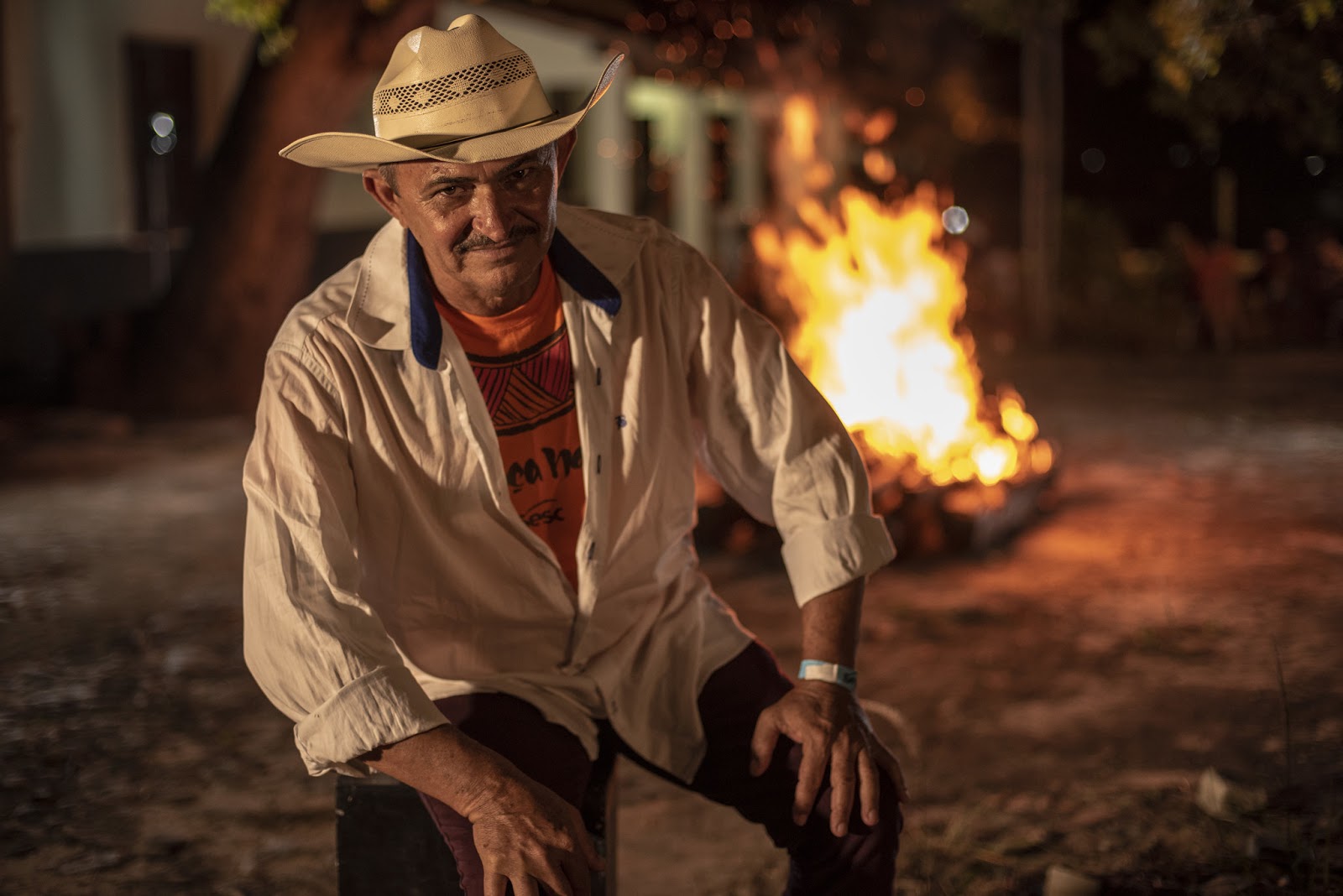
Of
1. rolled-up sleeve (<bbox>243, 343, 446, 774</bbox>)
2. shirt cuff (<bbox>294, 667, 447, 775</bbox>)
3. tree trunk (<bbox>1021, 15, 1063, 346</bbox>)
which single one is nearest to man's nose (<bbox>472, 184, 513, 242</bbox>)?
rolled-up sleeve (<bbox>243, 343, 446, 774</bbox>)

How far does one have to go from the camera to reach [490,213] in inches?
98.7

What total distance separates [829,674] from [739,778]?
0.27 metres

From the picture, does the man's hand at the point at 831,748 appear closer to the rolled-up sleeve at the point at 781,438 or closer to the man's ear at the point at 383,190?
the rolled-up sleeve at the point at 781,438

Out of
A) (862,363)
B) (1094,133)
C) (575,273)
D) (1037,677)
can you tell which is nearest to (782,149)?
(1094,133)

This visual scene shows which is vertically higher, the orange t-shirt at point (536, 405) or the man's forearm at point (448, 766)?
the orange t-shirt at point (536, 405)

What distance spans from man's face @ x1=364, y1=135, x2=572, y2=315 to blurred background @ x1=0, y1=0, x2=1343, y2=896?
2.52 ft

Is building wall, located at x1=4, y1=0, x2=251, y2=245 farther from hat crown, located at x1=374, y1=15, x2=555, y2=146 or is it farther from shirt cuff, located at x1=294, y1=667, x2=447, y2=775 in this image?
shirt cuff, located at x1=294, y1=667, x2=447, y2=775

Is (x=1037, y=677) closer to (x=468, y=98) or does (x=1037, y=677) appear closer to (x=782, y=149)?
(x=468, y=98)

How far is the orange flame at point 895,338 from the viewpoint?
26.8 feet

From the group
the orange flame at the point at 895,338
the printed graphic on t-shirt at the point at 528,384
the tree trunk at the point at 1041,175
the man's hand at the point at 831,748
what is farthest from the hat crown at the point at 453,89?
the tree trunk at the point at 1041,175

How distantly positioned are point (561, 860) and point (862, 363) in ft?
22.8

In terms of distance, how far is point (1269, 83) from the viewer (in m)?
→ 6.23

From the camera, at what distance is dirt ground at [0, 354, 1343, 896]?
3.77m

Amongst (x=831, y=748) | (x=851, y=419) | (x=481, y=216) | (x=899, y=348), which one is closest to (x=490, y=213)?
(x=481, y=216)
